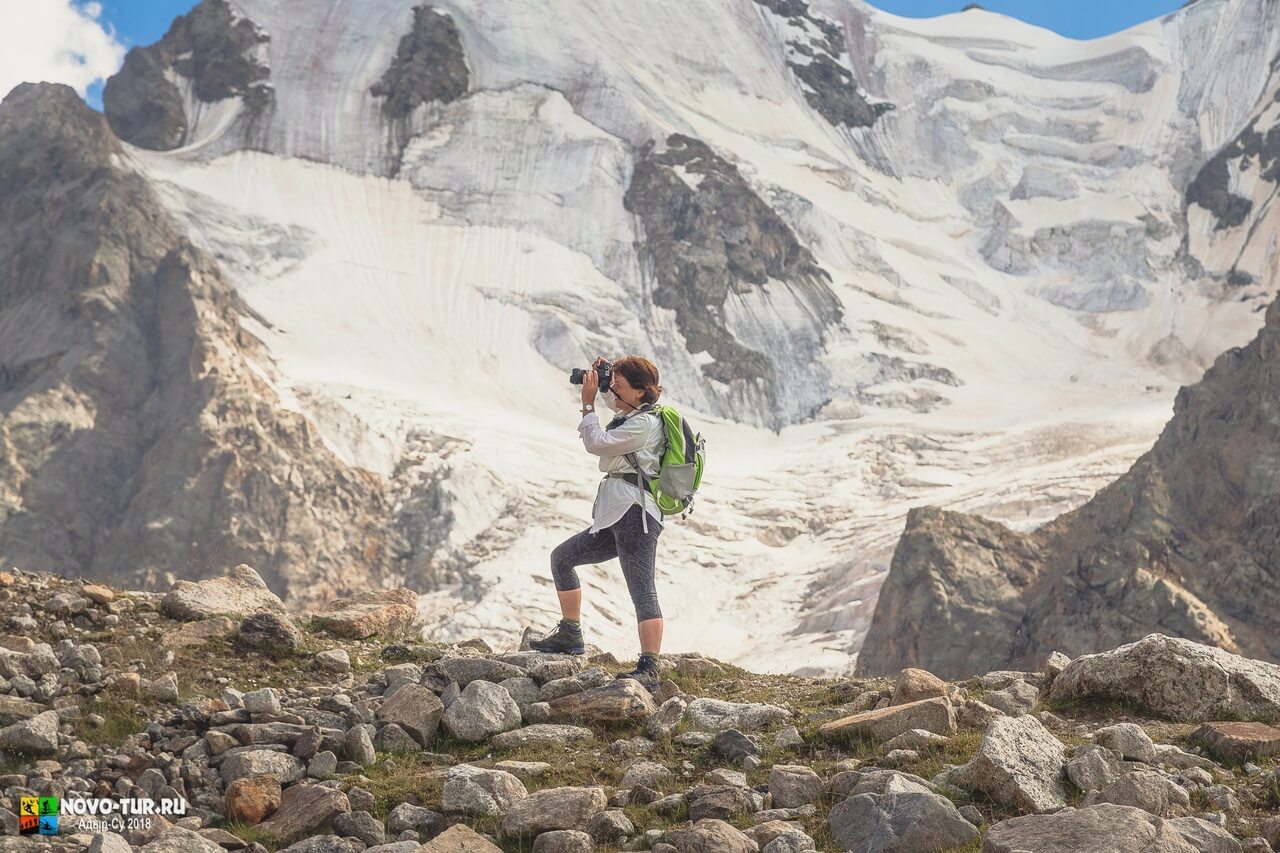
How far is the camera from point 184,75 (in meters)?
135

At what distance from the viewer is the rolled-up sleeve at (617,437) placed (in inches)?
411

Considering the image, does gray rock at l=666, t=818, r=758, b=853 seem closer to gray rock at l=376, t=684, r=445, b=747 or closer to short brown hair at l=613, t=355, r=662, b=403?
gray rock at l=376, t=684, r=445, b=747

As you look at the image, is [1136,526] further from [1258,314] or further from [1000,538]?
[1258,314]

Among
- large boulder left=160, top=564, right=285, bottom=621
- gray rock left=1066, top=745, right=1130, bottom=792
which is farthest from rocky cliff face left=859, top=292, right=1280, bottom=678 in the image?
gray rock left=1066, top=745, right=1130, bottom=792

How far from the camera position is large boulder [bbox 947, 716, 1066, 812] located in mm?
7645

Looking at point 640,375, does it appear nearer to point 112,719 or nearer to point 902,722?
point 902,722

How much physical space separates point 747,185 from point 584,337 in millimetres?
35439

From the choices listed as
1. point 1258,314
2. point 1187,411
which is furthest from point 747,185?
point 1187,411

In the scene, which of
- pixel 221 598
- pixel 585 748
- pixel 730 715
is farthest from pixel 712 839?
pixel 221 598

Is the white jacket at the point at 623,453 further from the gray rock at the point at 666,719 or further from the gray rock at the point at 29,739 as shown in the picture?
the gray rock at the point at 29,739

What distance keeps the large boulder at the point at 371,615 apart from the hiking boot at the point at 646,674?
10.5ft

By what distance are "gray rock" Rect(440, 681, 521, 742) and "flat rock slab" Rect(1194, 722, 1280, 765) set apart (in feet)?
14.7

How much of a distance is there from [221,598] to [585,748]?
4.74 meters

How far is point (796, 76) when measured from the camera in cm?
16162
